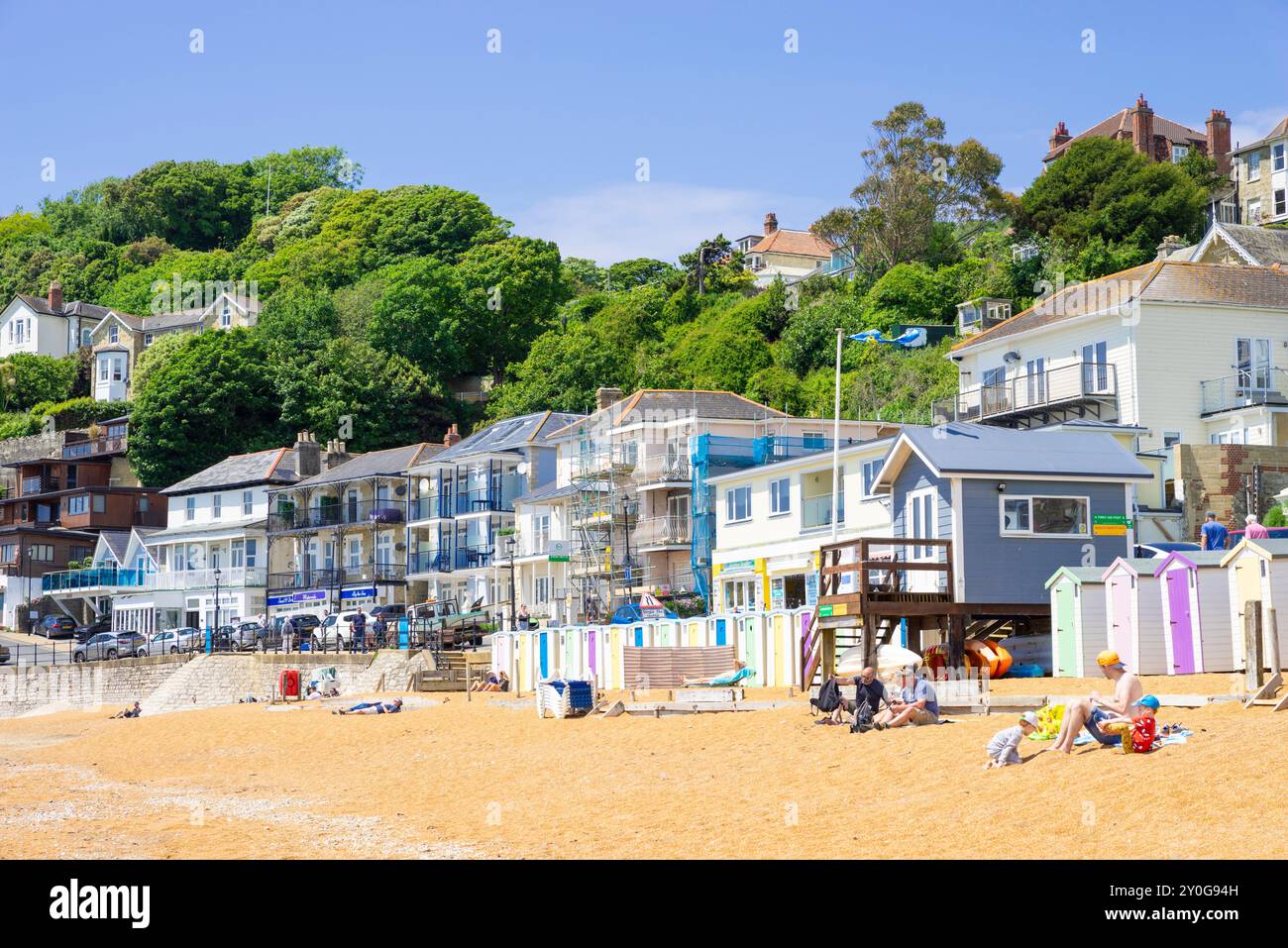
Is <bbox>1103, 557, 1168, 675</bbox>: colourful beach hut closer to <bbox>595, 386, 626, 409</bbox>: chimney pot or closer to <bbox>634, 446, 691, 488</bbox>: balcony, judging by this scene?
<bbox>634, 446, 691, 488</bbox>: balcony

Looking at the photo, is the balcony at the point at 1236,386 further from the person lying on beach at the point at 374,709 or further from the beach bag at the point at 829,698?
the beach bag at the point at 829,698

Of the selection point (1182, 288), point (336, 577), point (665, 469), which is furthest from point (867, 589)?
point (336, 577)

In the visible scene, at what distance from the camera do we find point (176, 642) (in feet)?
192

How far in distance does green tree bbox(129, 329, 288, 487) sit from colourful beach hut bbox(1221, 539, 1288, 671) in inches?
2668

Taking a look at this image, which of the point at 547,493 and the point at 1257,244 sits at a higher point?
the point at 1257,244

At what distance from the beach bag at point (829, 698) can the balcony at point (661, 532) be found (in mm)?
27559

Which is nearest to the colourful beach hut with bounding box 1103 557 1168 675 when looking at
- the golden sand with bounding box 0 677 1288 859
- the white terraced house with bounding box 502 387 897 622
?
the golden sand with bounding box 0 677 1288 859

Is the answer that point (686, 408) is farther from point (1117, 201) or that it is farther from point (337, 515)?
point (1117, 201)

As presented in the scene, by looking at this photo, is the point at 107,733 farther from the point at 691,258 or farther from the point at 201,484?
the point at 691,258

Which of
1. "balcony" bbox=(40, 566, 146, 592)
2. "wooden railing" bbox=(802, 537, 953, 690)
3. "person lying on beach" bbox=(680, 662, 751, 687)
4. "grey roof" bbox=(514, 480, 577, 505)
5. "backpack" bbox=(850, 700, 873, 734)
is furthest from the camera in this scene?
"balcony" bbox=(40, 566, 146, 592)

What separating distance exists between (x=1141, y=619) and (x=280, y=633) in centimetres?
3754

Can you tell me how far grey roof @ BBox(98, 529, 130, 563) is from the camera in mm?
78500

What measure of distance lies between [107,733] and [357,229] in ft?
256

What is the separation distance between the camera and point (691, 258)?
9169cm
